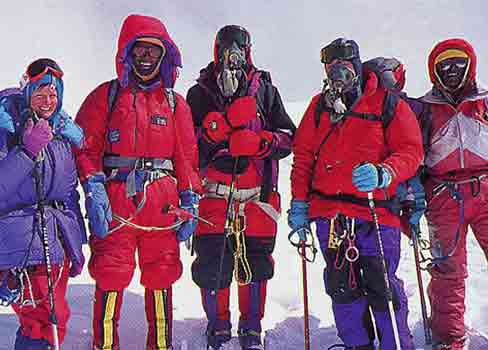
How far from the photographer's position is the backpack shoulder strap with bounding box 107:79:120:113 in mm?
4285

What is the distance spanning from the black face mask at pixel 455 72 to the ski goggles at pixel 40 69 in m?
3.10

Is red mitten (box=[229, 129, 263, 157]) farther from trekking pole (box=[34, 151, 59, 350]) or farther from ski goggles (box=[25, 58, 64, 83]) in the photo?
trekking pole (box=[34, 151, 59, 350])

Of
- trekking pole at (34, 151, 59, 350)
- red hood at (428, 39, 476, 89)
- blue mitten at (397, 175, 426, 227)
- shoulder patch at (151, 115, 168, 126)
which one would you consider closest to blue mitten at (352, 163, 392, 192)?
blue mitten at (397, 175, 426, 227)

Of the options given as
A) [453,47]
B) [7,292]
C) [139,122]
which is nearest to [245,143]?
[139,122]

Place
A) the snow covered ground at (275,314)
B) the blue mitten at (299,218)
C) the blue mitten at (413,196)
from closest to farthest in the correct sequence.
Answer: the blue mitten at (299,218) < the blue mitten at (413,196) < the snow covered ground at (275,314)

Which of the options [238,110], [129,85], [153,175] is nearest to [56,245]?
[153,175]

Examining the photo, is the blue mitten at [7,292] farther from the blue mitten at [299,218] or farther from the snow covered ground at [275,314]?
the blue mitten at [299,218]

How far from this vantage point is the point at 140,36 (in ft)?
14.3

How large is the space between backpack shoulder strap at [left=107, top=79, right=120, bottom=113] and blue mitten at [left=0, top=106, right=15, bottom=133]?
0.80 metres

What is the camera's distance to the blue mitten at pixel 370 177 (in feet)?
13.0

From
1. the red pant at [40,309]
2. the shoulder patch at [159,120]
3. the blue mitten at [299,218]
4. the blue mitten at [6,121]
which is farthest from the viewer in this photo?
the blue mitten at [299,218]

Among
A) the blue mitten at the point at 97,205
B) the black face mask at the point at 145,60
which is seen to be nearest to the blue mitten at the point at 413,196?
the black face mask at the point at 145,60

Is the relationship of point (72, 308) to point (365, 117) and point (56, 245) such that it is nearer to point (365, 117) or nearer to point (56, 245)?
point (56, 245)

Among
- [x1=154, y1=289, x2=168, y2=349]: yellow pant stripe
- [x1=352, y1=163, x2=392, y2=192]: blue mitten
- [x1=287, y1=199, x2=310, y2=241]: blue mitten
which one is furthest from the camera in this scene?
[x1=287, y1=199, x2=310, y2=241]: blue mitten
